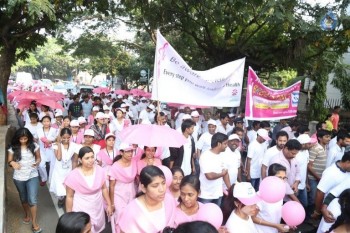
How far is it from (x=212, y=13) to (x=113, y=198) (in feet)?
26.8

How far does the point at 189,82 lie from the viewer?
505 centimetres

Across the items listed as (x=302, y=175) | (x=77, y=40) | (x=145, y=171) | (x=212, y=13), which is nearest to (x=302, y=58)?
(x=212, y=13)

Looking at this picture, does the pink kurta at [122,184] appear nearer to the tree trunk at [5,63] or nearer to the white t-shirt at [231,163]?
the white t-shirt at [231,163]

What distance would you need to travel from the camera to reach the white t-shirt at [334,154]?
212 inches

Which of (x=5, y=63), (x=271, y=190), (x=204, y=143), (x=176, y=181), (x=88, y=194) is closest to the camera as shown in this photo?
(x=271, y=190)

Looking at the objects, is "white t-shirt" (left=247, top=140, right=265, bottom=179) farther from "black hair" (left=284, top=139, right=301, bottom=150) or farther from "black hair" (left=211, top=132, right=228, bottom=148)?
"black hair" (left=211, top=132, right=228, bottom=148)

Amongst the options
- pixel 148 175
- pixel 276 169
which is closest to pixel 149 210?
pixel 148 175

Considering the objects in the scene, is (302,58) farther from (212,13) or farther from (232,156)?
(232,156)

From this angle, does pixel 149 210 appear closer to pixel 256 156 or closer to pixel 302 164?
pixel 302 164

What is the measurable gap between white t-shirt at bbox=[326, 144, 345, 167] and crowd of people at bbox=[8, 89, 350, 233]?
2 centimetres

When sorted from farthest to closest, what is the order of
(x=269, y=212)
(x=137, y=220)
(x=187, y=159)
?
(x=187, y=159), (x=269, y=212), (x=137, y=220)

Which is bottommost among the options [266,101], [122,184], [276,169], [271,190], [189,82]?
[122,184]

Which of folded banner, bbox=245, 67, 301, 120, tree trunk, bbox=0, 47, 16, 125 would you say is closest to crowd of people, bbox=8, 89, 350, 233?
folded banner, bbox=245, 67, 301, 120

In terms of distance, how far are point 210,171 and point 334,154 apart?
2.30m
